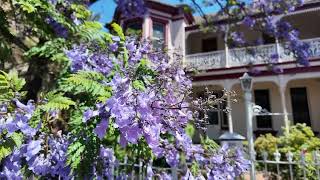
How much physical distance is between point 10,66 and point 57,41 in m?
1.67

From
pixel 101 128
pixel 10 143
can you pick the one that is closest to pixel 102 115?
pixel 101 128

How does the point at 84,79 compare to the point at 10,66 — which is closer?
the point at 84,79

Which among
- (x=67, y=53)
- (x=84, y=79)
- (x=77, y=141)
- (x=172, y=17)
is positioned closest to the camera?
(x=77, y=141)

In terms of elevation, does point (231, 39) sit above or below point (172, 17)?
below

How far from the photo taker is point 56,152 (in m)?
2.53

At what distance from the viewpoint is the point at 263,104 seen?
19.3m

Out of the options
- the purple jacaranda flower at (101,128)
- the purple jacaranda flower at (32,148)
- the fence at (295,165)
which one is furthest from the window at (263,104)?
the purple jacaranda flower at (101,128)

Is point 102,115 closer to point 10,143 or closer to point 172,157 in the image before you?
A: point 10,143

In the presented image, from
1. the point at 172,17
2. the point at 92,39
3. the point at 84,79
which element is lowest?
the point at 84,79

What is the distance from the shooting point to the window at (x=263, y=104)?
1853cm

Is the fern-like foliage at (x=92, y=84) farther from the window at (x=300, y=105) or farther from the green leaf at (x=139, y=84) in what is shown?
the window at (x=300, y=105)

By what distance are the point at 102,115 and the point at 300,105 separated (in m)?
18.3

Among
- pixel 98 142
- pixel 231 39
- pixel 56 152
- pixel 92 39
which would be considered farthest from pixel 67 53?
pixel 231 39

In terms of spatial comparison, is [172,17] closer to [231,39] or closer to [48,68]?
[231,39]
